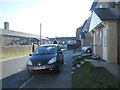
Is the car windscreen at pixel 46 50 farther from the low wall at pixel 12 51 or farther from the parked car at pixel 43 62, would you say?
the low wall at pixel 12 51

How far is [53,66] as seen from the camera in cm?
1319

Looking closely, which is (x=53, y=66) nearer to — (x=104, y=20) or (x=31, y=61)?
(x=31, y=61)

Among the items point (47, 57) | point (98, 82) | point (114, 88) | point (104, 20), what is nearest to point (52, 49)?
point (47, 57)

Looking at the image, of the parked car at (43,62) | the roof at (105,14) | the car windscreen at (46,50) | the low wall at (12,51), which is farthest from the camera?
the low wall at (12,51)

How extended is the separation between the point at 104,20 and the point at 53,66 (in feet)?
15.5

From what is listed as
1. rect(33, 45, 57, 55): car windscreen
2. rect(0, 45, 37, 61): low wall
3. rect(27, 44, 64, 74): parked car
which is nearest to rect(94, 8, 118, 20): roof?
rect(33, 45, 57, 55): car windscreen

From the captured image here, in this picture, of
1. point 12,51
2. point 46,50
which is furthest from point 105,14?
point 12,51

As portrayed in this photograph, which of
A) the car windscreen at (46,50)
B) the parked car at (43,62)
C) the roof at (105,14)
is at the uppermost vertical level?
the roof at (105,14)

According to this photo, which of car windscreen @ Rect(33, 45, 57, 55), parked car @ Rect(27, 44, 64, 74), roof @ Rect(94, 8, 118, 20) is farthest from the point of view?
roof @ Rect(94, 8, 118, 20)

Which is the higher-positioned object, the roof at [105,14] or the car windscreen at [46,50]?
the roof at [105,14]

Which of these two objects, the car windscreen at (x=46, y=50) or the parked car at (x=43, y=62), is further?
the car windscreen at (x=46, y=50)

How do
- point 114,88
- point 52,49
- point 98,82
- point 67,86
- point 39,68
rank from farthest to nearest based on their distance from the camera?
point 52,49
point 39,68
point 67,86
point 98,82
point 114,88

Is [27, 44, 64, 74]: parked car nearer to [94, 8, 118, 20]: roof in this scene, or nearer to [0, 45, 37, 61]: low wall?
[94, 8, 118, 20]: roof

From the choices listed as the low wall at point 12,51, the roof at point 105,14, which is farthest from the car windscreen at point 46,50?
the low wall at point 12,51
